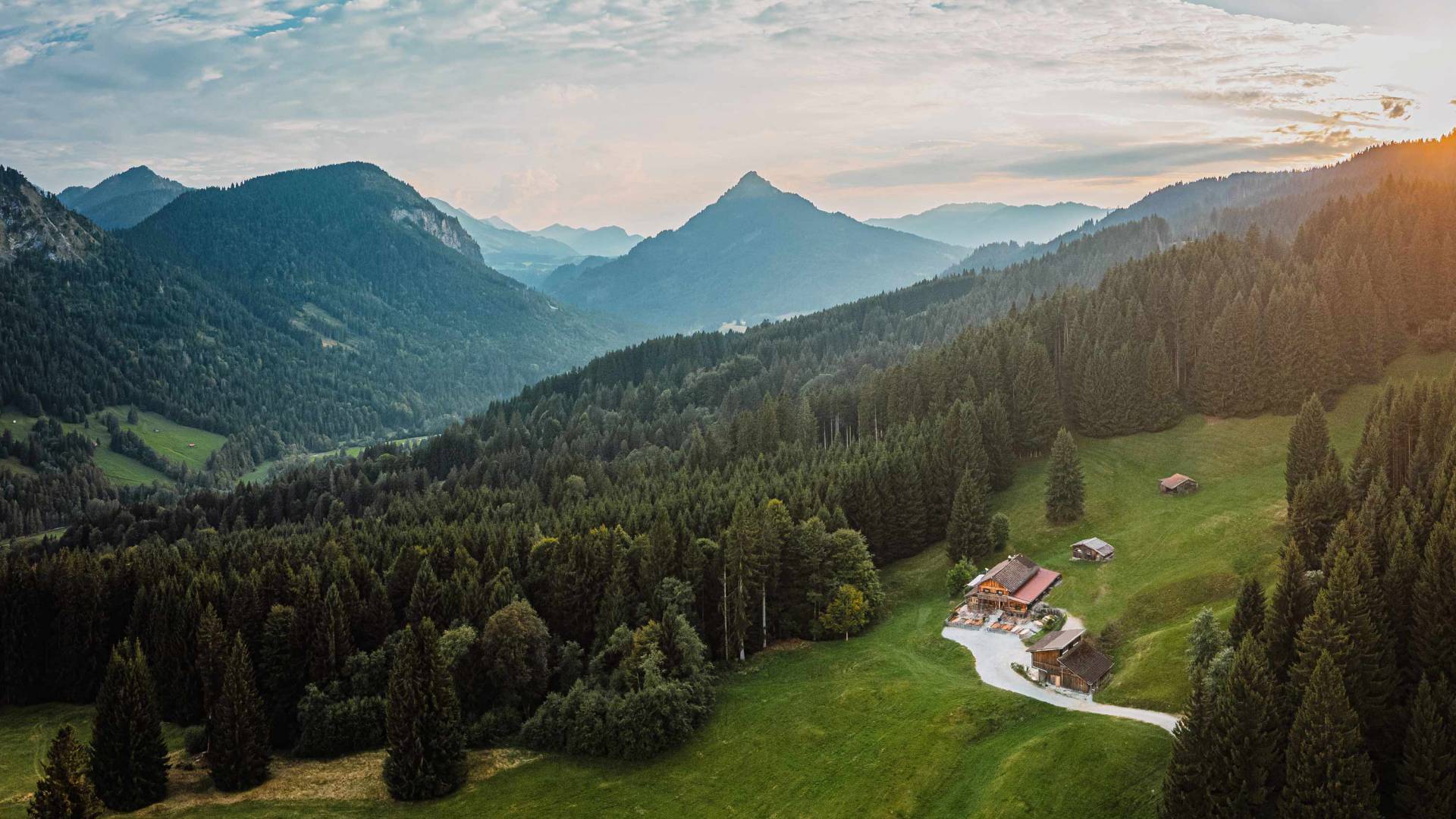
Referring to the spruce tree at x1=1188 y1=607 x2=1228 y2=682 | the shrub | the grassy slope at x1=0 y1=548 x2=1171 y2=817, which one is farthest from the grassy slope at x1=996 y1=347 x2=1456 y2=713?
the shrub

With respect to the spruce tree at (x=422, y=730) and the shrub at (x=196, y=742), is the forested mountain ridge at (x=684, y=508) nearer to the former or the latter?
the shrub at (x=196, y=742)

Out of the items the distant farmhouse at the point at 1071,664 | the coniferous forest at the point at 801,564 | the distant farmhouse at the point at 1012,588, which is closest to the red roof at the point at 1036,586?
the distant farmhouse at the point at 1012,588

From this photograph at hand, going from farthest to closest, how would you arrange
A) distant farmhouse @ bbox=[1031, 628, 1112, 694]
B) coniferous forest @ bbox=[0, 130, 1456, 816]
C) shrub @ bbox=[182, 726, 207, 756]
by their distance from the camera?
shrub @ bbox=[182, 726, 207, 756] → distant farmhouse @ bbox=[1031, 628, 1112, 694] → coniferous forest @ bbox=[0, 130, 1456, 816]

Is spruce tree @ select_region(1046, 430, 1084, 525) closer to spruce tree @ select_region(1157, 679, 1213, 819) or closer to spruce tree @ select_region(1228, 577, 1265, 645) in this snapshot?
spruce tree @ select_region(1228, 577, 1265, 645)

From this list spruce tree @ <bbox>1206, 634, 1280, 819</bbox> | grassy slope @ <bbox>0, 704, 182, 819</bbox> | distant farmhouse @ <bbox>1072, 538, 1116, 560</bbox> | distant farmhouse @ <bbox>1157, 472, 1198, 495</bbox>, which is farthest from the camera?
distant farmhouse @ <bbox>1157, 472, 1198, 495</bbox>

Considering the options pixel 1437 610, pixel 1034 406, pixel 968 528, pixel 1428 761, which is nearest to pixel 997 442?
pixel 1034 406

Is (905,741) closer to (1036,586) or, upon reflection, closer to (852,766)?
(852,766)

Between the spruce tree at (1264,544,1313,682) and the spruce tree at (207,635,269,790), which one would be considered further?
the spruce tree at (207,635,269,790)

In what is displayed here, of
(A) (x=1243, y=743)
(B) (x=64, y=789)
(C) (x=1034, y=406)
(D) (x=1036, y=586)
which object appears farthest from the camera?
(C) (x=1034, y=406)
